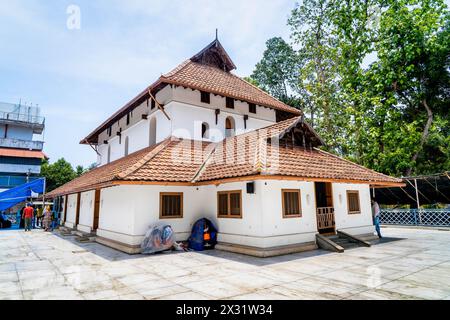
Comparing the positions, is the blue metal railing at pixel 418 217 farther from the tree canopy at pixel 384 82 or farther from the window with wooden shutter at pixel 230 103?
the window with wooden shutter at pixel 230 103

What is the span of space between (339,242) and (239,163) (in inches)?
210

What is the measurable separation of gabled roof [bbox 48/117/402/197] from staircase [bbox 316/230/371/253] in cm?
238

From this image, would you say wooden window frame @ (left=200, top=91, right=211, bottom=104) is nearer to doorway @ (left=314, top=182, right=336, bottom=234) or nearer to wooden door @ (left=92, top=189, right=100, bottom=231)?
doorway @ (left=314, top=182, right=336, bottom=234)

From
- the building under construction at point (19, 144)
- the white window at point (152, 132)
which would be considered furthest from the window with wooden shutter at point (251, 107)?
the building under construction at point (19, 144)

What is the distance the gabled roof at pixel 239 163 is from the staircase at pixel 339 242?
2.38 meters

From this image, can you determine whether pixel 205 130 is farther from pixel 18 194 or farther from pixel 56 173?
pixel 56 173

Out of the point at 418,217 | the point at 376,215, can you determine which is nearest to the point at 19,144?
the point at 376,215

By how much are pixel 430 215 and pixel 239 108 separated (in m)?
14.0

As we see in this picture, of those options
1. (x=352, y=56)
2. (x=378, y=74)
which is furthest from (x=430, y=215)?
(x=352, y=56)

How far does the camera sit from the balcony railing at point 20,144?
128ft

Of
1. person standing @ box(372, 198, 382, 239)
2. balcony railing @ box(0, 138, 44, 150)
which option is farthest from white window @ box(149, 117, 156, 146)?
balcony railing @ box(0, 138, 44, 150)

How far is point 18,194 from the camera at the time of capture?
21703 mm

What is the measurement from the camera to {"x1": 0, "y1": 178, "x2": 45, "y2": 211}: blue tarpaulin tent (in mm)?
20891
